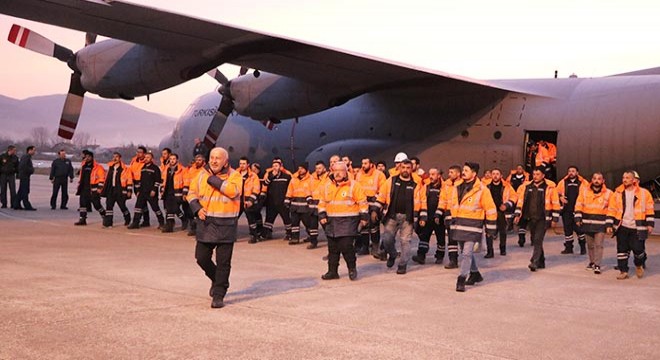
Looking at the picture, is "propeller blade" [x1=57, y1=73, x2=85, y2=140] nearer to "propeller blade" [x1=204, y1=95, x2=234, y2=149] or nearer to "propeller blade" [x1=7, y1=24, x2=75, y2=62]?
"propeller blade" [x1=7, y1=24, x2=75, y2=62]

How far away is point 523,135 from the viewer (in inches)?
651

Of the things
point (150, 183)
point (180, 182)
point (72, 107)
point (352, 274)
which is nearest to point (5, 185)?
point (72, 107)

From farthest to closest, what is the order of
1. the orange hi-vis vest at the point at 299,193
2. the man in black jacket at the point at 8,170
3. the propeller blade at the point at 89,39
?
the man in black jacket at the point at 8,170
the propeller blade at the point at 89,39
the orange hi-vis vest at the point at 299,193

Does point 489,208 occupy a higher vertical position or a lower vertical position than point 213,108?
lower

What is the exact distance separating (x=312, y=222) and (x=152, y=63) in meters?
5.11

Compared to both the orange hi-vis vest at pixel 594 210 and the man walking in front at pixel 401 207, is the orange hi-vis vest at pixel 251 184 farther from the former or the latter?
the orange hi-vis vest at pixel 594 210

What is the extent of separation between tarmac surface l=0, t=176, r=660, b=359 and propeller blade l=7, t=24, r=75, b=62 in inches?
246

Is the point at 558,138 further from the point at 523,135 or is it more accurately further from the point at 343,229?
the point at 343,229

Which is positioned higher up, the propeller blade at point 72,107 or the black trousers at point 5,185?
the propeller blade at point 72,107

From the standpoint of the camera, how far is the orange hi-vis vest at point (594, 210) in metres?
10.8

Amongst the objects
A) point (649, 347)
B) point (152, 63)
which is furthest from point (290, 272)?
point (152, 63)

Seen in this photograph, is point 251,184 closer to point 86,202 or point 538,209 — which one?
point 538,209

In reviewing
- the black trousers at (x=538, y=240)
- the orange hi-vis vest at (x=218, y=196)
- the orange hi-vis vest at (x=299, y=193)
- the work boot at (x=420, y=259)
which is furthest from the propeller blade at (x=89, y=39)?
the black trousers at (x=538, y=240)

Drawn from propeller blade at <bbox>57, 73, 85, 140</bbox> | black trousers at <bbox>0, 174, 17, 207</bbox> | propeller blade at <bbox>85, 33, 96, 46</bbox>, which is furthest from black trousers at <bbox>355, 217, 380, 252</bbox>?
black trousers at <bbox>0, 174, 17, 207</bbox>
